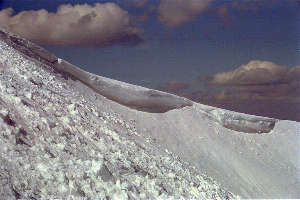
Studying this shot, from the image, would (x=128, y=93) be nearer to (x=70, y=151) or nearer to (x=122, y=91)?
(x=122, y=91)

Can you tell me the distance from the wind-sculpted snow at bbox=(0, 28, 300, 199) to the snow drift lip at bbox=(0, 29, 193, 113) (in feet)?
0.09

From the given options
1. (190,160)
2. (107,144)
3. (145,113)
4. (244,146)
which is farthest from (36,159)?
(244,146)

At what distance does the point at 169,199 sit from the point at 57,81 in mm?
4343

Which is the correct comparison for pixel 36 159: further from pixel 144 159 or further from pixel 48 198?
pixel 144 159

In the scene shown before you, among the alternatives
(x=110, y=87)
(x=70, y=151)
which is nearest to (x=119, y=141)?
(x=70, y=151)

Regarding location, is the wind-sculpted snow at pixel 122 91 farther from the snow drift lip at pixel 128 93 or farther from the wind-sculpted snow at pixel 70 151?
the wind-sculpted snow at pixel 70 151

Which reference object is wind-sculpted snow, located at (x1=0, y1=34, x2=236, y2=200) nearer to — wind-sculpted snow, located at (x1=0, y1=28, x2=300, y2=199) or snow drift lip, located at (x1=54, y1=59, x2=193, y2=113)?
wind-sculpted snow, located at (x1=0, y1=28, x2=300, y2=199)

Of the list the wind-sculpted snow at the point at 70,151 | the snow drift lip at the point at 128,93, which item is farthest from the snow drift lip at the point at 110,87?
the wind-sculpted snow at the point at 70,151

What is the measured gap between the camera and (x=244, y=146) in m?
10.7

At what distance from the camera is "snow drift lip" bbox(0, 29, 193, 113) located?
996cm

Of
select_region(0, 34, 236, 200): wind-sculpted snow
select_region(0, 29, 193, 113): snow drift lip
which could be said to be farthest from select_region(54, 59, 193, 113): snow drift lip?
select_region(0, 34, 236, 200): wind-sculpted snow

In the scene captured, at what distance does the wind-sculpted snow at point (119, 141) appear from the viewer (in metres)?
5.07

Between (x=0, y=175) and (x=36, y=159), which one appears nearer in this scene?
(x=0, y=175)

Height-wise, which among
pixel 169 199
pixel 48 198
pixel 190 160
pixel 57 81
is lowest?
pixel 48 198
